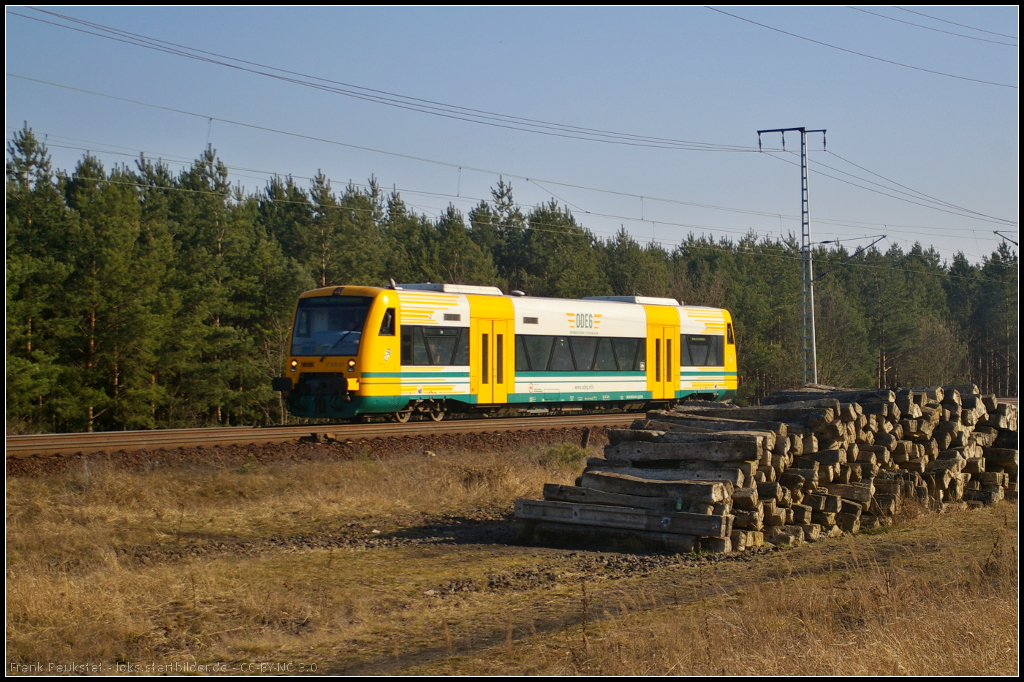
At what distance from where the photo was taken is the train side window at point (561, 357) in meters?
24.5

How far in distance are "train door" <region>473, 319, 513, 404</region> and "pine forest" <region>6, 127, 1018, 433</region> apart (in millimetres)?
11888

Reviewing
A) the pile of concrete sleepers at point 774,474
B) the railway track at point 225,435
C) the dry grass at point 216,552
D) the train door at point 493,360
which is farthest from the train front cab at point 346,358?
the pile of concrete sleepers at point 774,474

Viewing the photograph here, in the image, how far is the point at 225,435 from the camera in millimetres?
17406

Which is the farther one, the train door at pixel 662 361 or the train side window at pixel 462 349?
the train door at pixel 662 361

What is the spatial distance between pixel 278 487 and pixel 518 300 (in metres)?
11.6

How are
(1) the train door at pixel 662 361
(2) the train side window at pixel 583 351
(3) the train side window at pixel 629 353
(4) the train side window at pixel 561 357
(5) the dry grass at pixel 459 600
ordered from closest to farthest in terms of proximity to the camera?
1. (5) the dry grass at pixel 459 600
2. (4) the train side window at pixel 561 357
3. (2) the train side window at pixel 583 351
4. (3) the train side window at pixel 629 353
5. (1) the train door at pixel 662 361

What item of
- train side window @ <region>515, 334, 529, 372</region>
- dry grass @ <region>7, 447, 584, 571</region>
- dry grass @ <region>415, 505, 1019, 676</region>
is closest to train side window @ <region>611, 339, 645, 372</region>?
train side window @ <region>515, 334, 529, 372</region>

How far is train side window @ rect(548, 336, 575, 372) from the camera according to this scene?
2453 centimetres

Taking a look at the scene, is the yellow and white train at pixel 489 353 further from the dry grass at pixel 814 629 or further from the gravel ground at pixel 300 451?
the dry grass at pixel 814 629

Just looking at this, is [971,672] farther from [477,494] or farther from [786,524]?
[477,494]

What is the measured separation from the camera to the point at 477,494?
13523 mm

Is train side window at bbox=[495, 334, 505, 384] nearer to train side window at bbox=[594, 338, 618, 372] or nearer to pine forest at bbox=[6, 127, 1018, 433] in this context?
train side window at bbox=[594, 338, 618, 372]

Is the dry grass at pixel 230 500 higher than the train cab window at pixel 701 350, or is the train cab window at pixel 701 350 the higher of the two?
the train cab window at pixel 701 350

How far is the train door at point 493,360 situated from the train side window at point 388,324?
2.74 metres
